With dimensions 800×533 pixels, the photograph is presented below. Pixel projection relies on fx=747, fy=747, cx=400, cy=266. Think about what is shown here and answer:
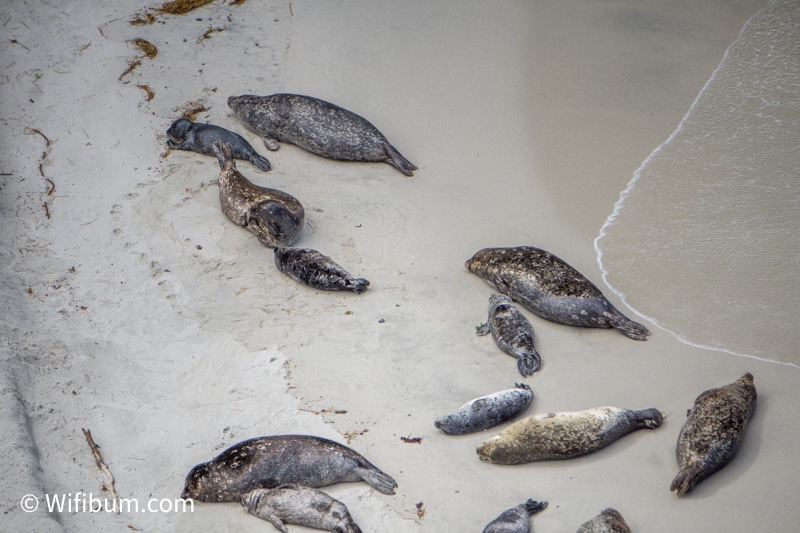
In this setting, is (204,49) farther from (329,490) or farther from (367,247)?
(329,490)

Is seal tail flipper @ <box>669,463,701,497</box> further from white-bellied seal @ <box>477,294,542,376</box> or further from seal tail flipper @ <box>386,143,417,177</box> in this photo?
seal tail flipper @ <box>386,143,417,177</box>

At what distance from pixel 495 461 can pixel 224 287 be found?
236 centimetres

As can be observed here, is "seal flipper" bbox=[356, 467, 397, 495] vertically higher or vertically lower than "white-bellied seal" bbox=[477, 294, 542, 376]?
lower

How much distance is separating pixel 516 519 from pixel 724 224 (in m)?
3.18

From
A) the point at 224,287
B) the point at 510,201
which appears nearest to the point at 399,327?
the point at 224,287

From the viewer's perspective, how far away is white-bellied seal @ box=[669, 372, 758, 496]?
13.1ft

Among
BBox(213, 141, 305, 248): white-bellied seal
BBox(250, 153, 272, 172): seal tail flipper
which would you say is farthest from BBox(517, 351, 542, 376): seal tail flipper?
BBox(250, 153, 272, 172): seal tail flipper

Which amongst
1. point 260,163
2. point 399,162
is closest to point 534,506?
point 399,162

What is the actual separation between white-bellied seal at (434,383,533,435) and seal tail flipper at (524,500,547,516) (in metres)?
0.57

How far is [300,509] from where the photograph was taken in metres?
3.89

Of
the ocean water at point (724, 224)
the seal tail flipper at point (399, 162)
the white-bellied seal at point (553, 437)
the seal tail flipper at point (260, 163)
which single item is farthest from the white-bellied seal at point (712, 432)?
the seal tail flipper at point (260, 163)

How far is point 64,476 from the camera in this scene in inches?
161

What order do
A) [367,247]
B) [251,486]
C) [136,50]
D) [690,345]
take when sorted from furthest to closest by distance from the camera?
[136,50], [367,247], [690,345], [251,486]

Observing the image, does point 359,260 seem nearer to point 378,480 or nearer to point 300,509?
point 378,480
